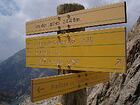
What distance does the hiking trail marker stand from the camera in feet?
20.5

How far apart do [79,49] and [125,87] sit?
8469mm

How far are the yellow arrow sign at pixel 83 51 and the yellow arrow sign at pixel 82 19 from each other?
0.69 ft

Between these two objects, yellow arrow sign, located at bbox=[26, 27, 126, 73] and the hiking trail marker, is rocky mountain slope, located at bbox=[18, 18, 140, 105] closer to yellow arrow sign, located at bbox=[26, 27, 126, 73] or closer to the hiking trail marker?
the hiking trail marker

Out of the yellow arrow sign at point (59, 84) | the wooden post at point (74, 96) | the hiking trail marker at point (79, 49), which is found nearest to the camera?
the yellow arrow sign at point (59, 84)

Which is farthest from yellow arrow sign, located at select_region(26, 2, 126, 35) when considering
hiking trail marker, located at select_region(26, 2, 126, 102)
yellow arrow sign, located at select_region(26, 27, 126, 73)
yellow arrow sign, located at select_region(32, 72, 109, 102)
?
yellow arrow sign, located at select_region(32, 72, 109, 102)

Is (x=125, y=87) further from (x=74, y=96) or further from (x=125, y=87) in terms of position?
(x=74, y=96)

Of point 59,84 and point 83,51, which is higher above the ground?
point 83,51

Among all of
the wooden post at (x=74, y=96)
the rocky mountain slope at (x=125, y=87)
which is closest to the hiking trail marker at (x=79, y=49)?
the wooden post at (x=74, y=96)

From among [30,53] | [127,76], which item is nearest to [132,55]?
[127,76]

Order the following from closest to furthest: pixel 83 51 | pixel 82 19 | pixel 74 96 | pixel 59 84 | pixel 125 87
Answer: pixel 59 84 → pixel 83 51 → pixel 82 19 → pixel 74 96 → pixel 125 87

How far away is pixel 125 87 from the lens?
14.9 meters

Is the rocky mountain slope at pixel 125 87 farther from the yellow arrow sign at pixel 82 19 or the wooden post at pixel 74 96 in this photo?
the yellow arrow sign at pixel 82 19

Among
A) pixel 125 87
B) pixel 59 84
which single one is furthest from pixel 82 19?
pixel 125 87

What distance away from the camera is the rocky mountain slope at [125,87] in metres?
14.1
